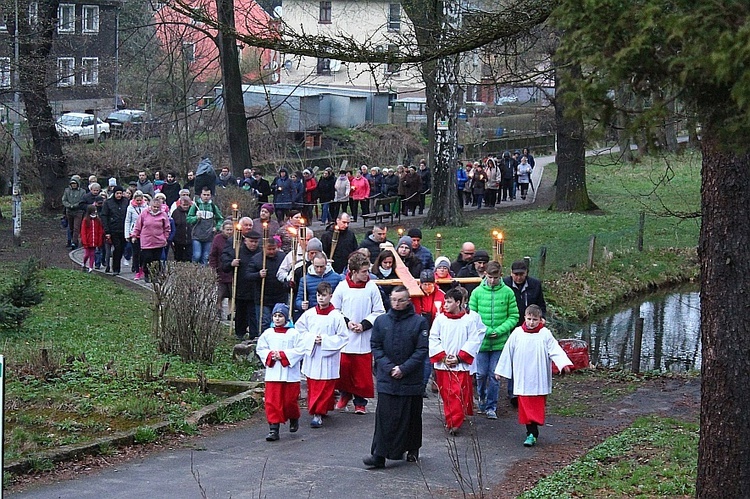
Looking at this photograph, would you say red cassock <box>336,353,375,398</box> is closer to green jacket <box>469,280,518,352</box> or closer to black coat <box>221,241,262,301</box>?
green jacket <box>469,280,518,352</box>

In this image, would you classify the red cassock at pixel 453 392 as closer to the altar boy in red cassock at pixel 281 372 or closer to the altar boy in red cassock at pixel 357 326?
the altar boy in red cassock at pixel 357 326

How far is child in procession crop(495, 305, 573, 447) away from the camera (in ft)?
37.6

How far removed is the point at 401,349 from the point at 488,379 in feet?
7.98

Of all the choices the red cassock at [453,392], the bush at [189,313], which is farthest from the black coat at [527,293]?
the bush at [189,313]

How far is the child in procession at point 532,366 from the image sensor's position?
37.6ft

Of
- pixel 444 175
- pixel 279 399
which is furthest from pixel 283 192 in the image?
pixel 279 399

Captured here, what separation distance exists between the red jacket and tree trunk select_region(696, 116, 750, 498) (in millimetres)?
15687

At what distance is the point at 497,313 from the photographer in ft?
41.6

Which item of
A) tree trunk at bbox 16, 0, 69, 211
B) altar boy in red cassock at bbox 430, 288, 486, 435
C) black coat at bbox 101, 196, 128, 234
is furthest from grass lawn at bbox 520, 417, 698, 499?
tree trunk at bbox 16, 0, 69, 211

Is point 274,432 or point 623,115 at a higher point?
point 623,115

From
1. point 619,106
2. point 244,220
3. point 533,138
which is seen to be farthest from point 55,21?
point 533,138

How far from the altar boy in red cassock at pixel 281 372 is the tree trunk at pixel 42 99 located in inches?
586

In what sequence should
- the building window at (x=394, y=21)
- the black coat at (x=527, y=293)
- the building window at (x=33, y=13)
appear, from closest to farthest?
the black coat at (x=527, y=293)
the building window at (x=394, y=21)
the building window at (x=33, y=13)

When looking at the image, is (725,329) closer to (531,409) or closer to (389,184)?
(531,409)
